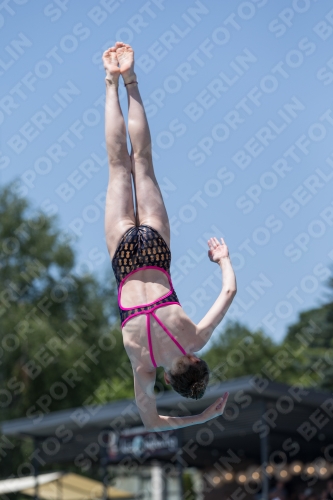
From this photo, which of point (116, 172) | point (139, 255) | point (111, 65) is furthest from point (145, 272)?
point (111, 65)

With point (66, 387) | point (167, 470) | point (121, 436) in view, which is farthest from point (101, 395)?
point (121, 436)

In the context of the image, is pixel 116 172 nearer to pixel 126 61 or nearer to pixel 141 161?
pixel 141 161

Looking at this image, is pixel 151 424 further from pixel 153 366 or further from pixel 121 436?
pixel 121 436

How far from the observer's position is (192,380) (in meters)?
5.36

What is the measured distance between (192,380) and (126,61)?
259 centimetres

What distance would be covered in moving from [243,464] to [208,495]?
2.12 m

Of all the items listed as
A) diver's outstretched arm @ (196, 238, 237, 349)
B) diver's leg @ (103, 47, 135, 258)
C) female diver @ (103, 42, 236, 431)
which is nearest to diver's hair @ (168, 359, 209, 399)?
female diver @ (103, 42, 236, 431)

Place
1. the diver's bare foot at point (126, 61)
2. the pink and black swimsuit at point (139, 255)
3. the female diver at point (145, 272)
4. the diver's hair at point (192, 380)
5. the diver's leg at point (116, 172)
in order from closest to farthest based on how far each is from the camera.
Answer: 1. the diver's hair at point (192, 380)
2. the female diver at point (145, 272)
3. the pink and black swimsuit at point (139, 255)
4. the diver's leg at point (116, 172)
5. the diver's bare foot at point (126, 61)

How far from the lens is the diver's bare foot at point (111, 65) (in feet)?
20.2

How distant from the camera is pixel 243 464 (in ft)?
85.1

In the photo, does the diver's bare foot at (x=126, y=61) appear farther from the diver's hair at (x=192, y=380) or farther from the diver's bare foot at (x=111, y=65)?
the diver's hair at (x=192, y=380)

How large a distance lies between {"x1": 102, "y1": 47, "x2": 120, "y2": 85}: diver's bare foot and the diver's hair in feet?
7.78

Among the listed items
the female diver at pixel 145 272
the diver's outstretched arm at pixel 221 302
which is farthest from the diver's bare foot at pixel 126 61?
the diver's outstretched arm at pixel 221 302

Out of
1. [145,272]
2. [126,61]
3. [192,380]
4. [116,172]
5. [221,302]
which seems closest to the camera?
[192,380]
